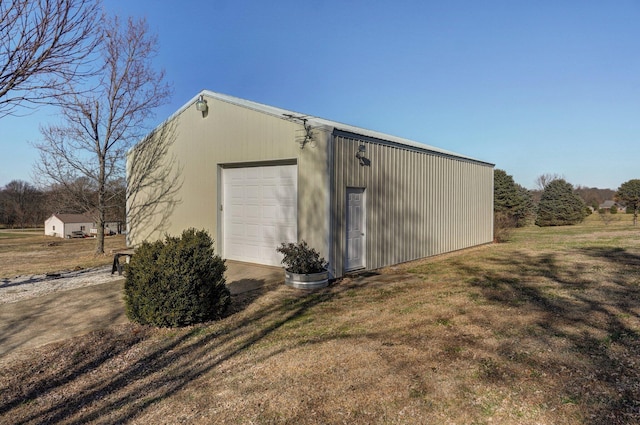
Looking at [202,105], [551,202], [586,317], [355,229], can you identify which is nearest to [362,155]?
[355,229]

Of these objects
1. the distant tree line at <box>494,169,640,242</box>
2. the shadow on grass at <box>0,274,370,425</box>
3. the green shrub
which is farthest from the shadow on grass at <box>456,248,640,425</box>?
the distant tree line at <box>494,169,640,242</box>

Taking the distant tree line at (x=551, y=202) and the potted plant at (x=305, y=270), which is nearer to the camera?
the potted plant at (x=305, y=270)

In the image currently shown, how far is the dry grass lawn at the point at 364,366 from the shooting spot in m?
2.74

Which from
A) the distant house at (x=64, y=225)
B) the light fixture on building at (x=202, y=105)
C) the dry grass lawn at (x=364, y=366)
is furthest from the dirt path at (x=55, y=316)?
the distant house at (x=64, y=225)

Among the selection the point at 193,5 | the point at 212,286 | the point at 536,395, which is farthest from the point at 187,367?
the point at 193,5

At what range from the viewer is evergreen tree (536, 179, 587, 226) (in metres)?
26.8

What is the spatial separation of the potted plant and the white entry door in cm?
113

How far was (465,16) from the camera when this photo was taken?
9.91m

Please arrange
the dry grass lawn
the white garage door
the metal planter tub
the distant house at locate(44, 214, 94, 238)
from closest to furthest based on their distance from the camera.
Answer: the dry grass lawn
the metal planter tub
the white garage door
the distant house at locate(44, 214, 94, 238)

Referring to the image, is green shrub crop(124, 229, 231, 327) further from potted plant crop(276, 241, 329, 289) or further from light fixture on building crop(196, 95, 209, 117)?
light fixture on building crop(196, 95, 209, 117)

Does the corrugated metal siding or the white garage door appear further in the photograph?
the white garage door

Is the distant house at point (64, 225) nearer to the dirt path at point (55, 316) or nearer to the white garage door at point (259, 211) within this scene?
the white garage door at point (259, 211)

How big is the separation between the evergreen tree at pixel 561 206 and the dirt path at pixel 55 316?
29251 millimetres

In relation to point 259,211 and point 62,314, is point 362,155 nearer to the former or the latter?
point 259,211
